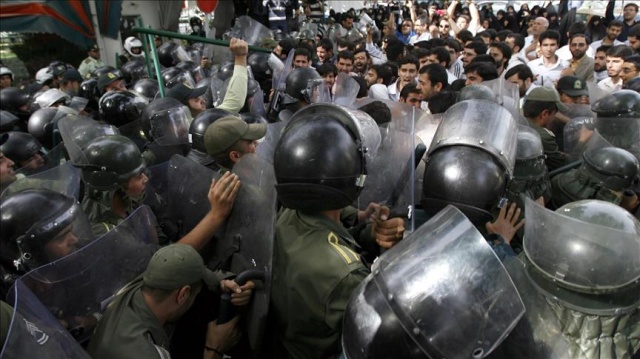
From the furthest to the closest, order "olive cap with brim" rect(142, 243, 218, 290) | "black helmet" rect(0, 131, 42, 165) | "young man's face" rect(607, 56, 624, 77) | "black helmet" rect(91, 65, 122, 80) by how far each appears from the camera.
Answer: "black helmet" rect(91, 65, 122, 80) → "young man's face" rect(607, 56, 624, 77) → "black helmet" rect(0, 131, 42, 165) → "olive cap with brim" rect(142, 243, 218, 290)

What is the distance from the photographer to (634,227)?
1.64 metres

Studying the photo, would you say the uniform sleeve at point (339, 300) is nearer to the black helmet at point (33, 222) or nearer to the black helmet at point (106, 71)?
the black helmet at point (33, 222)

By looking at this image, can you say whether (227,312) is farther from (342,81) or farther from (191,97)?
(191,97)

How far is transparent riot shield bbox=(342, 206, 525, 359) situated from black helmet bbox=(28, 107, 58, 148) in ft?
15.7

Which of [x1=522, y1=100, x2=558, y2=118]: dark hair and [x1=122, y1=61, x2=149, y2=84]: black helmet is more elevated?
[x1=522, y1=100, x2=558, y2=118]: dark hair


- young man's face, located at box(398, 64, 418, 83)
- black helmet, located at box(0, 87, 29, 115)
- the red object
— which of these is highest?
the red object

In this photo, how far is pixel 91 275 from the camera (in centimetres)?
190

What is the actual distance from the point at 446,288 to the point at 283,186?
2.78 feet

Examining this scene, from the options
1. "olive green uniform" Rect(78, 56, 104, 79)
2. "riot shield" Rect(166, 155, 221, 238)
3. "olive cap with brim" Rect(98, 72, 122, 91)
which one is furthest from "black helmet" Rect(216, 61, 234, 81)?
"olive green uniform" Rect(78, 56, 104, 79)

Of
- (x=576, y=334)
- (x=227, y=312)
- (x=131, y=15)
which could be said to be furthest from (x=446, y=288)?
(x=131, y=15)

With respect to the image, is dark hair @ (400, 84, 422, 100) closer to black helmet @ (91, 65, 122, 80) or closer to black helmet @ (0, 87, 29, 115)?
black helmet @ (91, 65, 122, 80)

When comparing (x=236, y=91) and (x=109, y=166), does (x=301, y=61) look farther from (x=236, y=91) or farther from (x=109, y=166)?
(x=109, y=166)

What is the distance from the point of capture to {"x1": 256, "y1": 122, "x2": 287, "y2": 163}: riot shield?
122 inches

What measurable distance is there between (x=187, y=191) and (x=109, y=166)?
511 mm
